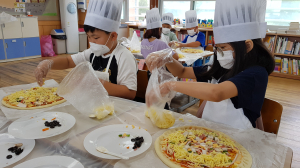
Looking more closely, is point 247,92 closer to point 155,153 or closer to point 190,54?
point 155,153

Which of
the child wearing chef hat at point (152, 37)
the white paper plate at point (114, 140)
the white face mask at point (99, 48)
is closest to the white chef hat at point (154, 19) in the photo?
the child wearing chef hat at point (152, 37)

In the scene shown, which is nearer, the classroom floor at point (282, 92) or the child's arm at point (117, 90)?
the child's arm at point (117, 90)

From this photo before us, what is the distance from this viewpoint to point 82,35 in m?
6.80

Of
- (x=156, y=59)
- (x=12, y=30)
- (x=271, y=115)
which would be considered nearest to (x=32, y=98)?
(x=156, y=59)

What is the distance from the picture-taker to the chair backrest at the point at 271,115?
1171mm

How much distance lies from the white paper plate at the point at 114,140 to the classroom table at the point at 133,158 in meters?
0.02

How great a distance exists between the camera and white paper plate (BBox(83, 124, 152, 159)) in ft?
2.68

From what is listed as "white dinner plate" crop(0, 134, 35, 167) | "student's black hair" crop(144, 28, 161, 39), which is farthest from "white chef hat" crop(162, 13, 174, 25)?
"white dinner plate" crop(0, 134, 35, 167)

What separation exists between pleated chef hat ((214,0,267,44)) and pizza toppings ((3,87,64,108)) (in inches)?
42.5

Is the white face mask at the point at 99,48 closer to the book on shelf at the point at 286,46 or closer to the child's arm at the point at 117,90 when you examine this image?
the child's arm at the point at 117,90

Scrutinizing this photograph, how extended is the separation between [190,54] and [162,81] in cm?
243

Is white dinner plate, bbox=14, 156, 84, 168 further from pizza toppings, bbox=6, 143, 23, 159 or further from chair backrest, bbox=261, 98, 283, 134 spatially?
chair backrest, bbox=261, 98, 283, 134

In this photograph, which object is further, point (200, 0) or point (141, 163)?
point (200, 0)

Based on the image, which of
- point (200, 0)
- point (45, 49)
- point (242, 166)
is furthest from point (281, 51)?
point (45, 49)
